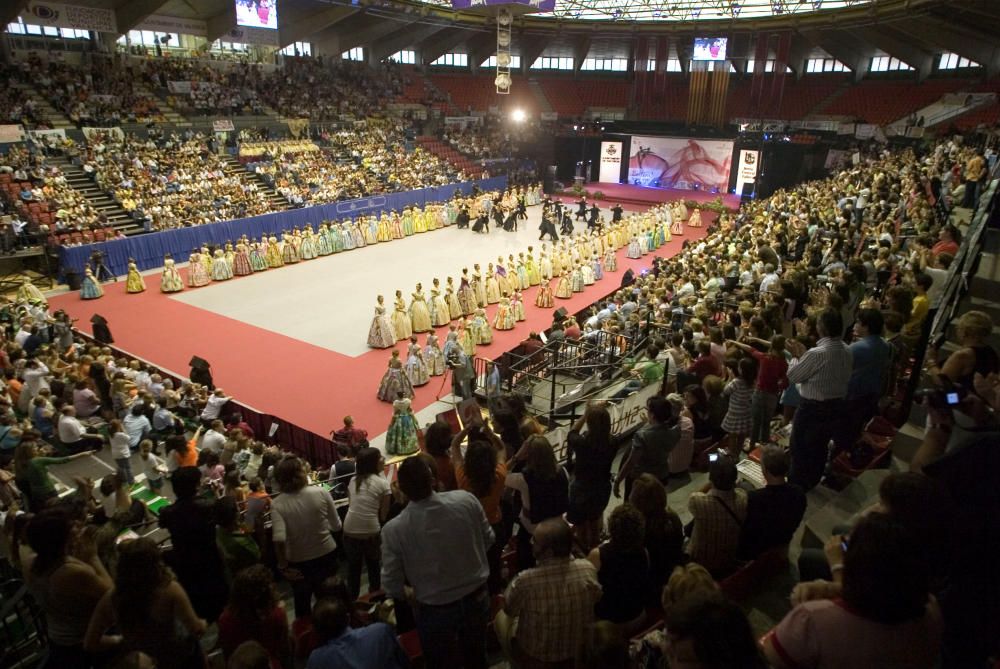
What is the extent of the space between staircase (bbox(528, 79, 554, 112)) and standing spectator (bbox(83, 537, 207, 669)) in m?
43.6

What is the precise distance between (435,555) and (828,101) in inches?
1594

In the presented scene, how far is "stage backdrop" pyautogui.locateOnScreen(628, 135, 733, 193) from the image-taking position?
35.2 meters

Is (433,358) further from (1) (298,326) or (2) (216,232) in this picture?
(2) (216,232)

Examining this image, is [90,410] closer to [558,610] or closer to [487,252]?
[558,610]

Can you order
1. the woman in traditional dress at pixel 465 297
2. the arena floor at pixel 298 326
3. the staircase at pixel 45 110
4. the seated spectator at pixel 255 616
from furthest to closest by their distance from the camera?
the staircase at pixel 45 110 < the woman in traditional dress at pixel 465 297 < the arena floor at pixel 298 326 < the seated spectator at pixel 255 616

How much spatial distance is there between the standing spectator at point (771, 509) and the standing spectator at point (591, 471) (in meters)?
0.95

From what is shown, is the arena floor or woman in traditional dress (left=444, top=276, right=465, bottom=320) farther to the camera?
woman in traditional dress (left=444, top=276, right=465, bottom=320)

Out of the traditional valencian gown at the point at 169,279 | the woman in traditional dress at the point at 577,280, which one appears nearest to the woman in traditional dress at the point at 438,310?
the woman in traditional dress at the point at 577,280

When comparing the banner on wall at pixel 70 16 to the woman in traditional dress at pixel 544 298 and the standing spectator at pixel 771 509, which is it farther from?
the standing spectator at pixel 771 509

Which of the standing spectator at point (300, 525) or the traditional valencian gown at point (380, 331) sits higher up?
the standing spectator at point (300, 525)

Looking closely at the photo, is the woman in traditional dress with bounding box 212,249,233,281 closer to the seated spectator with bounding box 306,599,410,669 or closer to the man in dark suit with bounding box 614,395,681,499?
the man in dark suit with bounding box 614,395,681,499

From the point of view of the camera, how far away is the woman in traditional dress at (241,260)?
19.2 metres

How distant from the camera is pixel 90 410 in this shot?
930 cm

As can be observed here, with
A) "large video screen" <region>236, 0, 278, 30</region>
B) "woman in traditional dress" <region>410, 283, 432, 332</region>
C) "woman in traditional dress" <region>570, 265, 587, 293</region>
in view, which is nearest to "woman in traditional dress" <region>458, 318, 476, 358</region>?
"woman in traditional dress" <region>410, 283, 432, 332</region>
